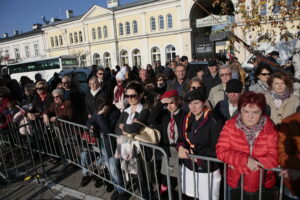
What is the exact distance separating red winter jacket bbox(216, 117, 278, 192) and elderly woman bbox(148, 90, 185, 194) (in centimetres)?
79

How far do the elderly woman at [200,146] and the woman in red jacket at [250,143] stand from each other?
21 centimetres

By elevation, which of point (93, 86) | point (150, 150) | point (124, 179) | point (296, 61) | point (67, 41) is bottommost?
point (124, 179)

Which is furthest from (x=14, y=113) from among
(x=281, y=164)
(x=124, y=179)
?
(x=281, y=164)

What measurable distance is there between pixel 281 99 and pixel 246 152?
1.32 meters

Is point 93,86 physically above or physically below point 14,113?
above

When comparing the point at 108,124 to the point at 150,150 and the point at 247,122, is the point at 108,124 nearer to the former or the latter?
the point at 150,150

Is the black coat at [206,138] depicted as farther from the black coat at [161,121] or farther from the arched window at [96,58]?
the arched window at [96,58]

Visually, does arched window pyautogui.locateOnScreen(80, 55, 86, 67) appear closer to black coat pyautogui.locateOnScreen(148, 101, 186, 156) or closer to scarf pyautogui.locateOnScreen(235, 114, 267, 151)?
black coat pyautogui.locateOnScreen(148, 101, 186, 156)

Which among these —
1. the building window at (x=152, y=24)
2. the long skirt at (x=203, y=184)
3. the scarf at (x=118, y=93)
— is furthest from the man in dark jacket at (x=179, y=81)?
the building window at (x=152, y=24)

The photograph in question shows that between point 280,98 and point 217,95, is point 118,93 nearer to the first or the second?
point 217,95

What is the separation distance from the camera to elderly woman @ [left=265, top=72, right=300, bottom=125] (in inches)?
111

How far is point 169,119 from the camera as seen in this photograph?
3.11 m

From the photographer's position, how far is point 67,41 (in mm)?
43312

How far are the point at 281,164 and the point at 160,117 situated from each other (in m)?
1.65
